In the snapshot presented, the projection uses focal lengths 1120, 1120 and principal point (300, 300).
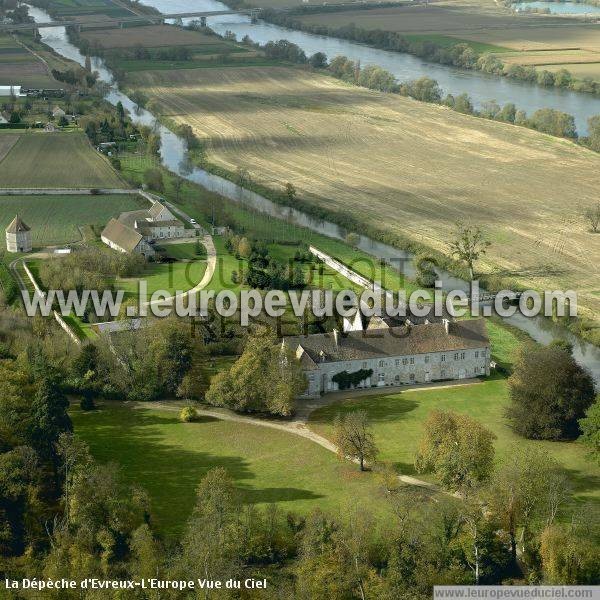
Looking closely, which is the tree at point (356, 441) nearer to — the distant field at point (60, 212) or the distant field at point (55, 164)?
the distant field at point (60, 212)

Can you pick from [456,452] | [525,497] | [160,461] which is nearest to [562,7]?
[456,452]

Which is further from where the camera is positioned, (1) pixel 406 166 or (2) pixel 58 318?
(1) pixel 406 166

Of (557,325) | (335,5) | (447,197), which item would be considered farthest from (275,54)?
(557,325)

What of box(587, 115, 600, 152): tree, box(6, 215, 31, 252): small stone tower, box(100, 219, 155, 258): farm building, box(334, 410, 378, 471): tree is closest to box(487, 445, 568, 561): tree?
box(334, 410, 378, 471): tree

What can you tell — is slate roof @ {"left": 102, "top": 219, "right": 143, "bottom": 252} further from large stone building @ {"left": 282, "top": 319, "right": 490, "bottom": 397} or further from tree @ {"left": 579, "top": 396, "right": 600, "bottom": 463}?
tree @ {"left": 579, "top": 396, "right": 600, "bottom": 463}

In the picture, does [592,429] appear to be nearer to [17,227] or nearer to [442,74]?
[17,227]

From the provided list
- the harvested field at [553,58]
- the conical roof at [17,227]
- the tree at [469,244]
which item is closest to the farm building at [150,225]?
the conical roof at [17,227]
